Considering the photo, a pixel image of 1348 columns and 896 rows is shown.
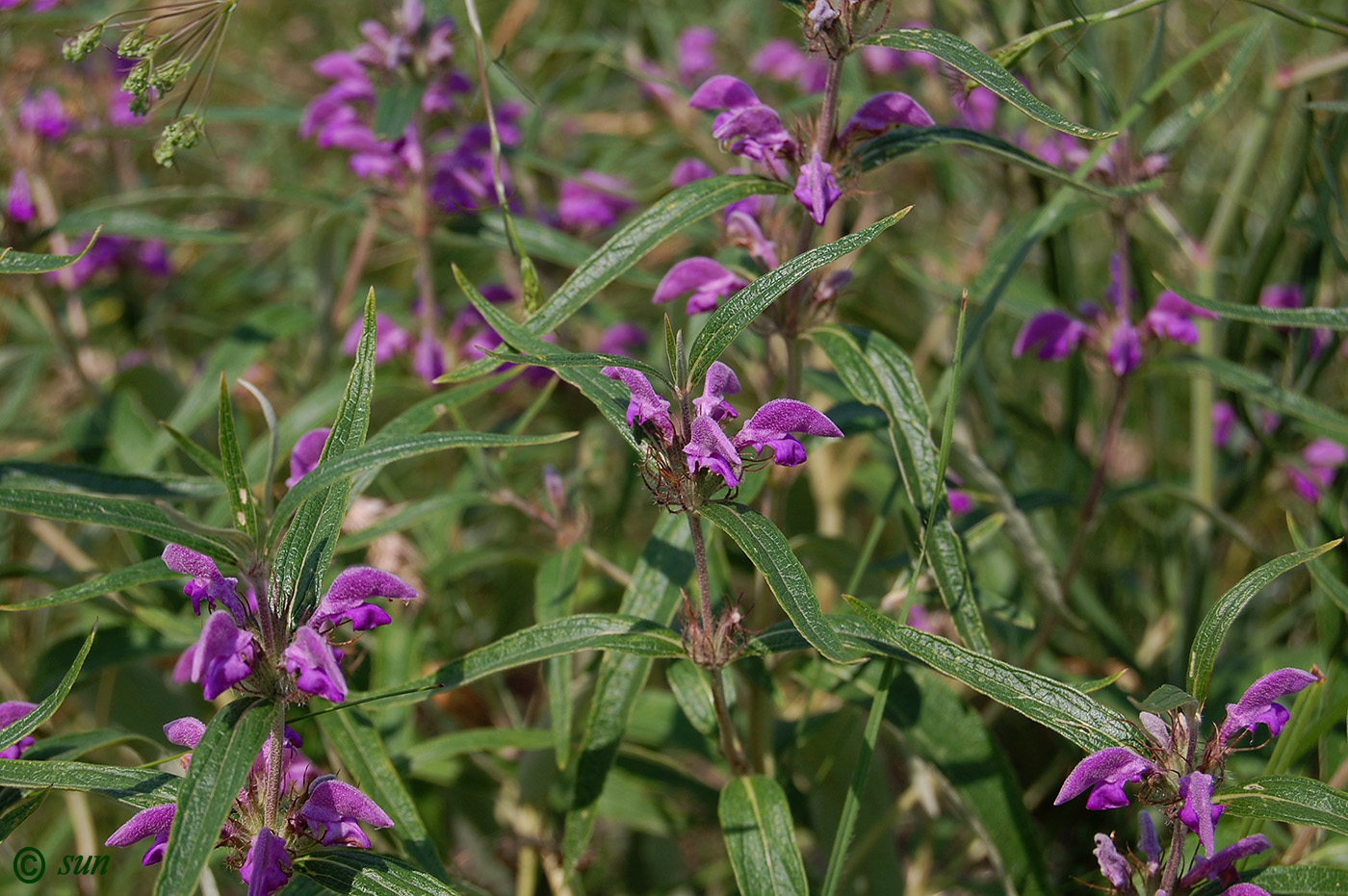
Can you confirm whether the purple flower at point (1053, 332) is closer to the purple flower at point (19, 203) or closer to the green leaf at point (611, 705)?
the green leaf at point (611, 705)

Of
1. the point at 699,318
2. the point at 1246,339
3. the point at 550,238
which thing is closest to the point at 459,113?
the point at 550,238

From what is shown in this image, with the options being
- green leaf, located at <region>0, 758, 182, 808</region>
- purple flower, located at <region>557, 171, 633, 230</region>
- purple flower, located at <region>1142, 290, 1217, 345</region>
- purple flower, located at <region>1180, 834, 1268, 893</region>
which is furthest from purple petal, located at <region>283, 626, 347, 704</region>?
purple flower, located at <region>557, 171, 633, 230</region>

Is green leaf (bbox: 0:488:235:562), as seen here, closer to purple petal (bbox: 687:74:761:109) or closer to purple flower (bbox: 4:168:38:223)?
purple petal (bbox: 687:74:761:109)

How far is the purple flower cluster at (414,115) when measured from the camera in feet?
7.00

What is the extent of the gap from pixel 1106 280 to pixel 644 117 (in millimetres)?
1627

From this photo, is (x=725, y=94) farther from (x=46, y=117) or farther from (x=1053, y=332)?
(x=46, y=117)

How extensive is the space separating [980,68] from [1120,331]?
77cm

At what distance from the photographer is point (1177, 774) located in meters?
A: 1.14

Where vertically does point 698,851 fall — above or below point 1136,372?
below

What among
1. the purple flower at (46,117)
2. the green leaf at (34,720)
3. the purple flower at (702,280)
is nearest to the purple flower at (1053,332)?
the purple flower at (702,280)

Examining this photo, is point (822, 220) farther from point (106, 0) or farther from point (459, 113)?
point (106, 0)

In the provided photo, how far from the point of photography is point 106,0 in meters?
2.78

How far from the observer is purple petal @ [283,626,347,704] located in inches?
40.9

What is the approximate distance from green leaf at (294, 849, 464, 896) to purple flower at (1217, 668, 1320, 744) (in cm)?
87
